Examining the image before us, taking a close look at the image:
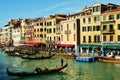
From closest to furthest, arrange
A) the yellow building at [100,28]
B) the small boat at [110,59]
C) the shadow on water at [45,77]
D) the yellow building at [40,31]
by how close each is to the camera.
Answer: the shadow on water at [45,77]
the small boat at [110,59]
the yellow building at [100,28]
the yellow building at [40,31]

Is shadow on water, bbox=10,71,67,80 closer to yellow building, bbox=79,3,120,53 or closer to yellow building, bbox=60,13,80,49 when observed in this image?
yellow building, bbox=79,3,120,53

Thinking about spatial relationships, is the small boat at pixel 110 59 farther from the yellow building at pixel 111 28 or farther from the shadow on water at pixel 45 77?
the shadow on water at pixel 45 77

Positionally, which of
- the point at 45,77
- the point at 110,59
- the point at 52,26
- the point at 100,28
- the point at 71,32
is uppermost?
the point at 52,26

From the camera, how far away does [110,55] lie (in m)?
41.5

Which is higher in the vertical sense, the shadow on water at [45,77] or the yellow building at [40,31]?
the yellow building at [40,31]

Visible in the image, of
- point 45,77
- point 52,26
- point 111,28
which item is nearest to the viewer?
point 45,77

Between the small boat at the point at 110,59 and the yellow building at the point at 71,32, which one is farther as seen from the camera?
the yellow building at the point at 71,32

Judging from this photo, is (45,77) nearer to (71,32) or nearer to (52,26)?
(71,32)

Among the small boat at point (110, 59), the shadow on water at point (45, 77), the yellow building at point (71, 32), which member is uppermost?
the yellow building at point (71, 32)

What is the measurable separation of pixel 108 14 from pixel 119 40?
16.2ft

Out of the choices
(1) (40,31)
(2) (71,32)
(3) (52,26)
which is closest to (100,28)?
(2) (71,32)

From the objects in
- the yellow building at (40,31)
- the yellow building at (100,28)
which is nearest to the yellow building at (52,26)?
the yellow building at (40,31)

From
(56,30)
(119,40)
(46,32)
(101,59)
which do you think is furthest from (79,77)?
(46,32)

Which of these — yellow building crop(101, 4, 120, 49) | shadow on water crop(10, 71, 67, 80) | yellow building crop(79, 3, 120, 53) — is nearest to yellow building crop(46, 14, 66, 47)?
yellow building crop(79, 3, 120, 53)
